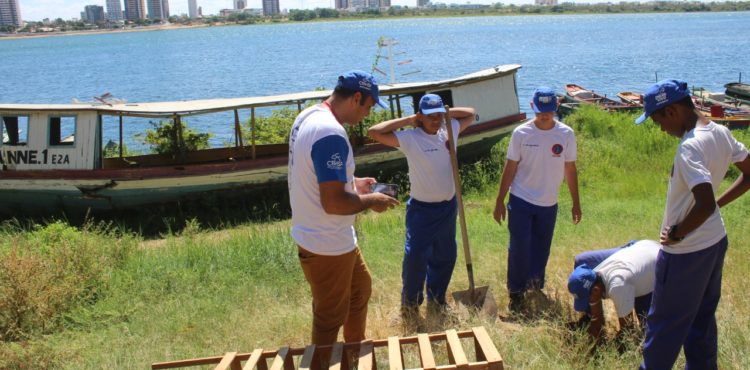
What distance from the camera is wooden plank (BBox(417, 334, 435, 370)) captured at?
334 centimetres

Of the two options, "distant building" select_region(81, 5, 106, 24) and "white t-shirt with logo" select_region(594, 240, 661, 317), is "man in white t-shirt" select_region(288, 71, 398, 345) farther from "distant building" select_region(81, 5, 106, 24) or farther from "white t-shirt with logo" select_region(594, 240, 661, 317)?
"distant building" select_region(81, 5, 106, 24)

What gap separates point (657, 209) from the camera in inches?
340

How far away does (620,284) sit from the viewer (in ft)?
14.0

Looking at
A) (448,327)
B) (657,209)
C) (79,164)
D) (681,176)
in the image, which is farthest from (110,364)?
(79,164)

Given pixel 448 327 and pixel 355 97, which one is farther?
pixel 448 327

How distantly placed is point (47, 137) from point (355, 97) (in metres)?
9.35

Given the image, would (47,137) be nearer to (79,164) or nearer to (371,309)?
(79,164)

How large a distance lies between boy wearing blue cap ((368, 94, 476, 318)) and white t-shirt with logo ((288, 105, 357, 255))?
119 centimetres

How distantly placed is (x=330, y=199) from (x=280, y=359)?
0.90 m

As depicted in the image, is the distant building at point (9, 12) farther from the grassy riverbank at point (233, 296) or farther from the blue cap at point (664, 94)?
the blue cap at point (664, 94)

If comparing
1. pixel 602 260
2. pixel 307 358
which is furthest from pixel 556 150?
pixel 307 358

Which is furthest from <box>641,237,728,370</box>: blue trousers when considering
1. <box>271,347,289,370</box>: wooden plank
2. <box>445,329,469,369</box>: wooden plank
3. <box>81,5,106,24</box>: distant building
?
<box>81,5,106,24</box>: distant building

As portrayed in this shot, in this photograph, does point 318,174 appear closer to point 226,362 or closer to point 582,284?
point 226,362

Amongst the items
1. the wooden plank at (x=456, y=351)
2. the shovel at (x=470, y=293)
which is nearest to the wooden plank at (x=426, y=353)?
the wooden plank at (x=456, y=351)
